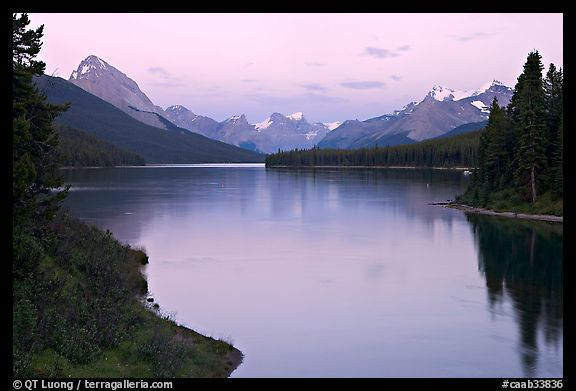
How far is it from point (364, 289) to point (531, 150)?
182ft

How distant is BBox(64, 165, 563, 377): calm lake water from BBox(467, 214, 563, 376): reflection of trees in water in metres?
0.12

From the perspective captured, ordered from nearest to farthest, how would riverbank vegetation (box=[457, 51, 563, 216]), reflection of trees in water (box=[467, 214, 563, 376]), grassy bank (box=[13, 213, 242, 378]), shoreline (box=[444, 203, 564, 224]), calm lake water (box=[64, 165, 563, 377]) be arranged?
grassy bank (box=[13, 213, 242, 378])
calm lake water (box=[64, 165, 563, 377])
reflection of trees in water (box=[467, 214, 563, 376])
shoreline (box=[444, 203, 564, 224])
riverbank vegetation (box=[457, 51, 563, 216])

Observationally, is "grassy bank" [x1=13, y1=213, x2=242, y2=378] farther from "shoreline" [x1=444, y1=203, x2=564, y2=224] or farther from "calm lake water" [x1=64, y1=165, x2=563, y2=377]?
"shoreline" [x1=444, y1=203, x2=564, y2=224]

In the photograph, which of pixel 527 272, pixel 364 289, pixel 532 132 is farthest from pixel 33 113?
pixel 532 132

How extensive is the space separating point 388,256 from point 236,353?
117 ft

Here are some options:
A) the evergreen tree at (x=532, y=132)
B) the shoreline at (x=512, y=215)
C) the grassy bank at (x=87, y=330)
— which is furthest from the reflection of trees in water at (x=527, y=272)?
the grassy bank at (x=87, y=330)

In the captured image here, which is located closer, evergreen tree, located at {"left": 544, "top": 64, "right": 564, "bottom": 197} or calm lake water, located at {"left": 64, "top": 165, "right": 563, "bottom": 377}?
calm lake water, located at {"left": 64, "top": 165, "right": 563, "bottom": 377}

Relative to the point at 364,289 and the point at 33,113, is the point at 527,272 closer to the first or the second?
the point at 364,289

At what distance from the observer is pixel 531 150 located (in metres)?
90.9

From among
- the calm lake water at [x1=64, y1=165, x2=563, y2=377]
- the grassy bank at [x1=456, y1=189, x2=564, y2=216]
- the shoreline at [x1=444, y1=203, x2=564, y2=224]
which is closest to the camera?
the calm lake water at [x1=64, y1=165, x2=563, y2=377]

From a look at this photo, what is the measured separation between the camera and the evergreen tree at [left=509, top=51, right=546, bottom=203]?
9044cm

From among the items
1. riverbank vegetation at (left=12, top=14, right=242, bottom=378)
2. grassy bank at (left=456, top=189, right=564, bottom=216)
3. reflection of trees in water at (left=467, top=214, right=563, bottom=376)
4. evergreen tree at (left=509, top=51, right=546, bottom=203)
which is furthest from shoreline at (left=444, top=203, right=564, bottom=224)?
riverbank vegetation at (left=12, top=14, right=242, bottom=378)

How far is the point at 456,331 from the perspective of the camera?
3616 centimetres

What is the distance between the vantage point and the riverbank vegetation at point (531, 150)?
295 ft
